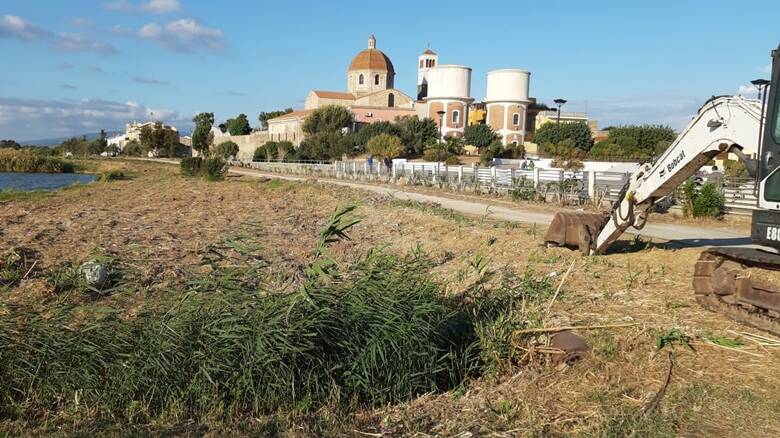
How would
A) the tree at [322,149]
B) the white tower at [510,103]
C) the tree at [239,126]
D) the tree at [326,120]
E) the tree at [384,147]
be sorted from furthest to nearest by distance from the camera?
the tree at [239,126] → the white tower at [510,103] → the tree at [326,120] → the tree at [322,149] → the tree at [384,147]

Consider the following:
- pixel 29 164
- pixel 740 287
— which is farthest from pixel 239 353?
pixel 29 164

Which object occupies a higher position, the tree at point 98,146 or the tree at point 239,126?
the tree at point 239,126

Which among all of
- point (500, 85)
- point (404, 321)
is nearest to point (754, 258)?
point (404, 321)

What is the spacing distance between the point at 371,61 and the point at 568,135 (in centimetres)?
4794

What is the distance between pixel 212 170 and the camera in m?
36.9

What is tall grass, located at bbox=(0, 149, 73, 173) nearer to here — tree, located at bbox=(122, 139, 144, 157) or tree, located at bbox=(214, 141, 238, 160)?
tree, located at bbox=(214, 141, 238, 160)

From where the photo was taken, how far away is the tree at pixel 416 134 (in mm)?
82625

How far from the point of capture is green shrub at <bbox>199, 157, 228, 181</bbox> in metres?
36.5

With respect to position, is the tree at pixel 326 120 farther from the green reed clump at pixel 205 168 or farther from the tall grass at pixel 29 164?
the green reed clump at pixel 205 168

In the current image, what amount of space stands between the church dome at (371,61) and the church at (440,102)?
19cm

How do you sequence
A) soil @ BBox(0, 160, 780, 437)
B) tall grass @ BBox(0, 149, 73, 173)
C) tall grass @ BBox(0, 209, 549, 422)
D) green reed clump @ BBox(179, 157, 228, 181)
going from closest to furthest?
soil @ BBox(0, 160, 780, 437)
tall grass @ BBox(0, 209, 549, 422)
green reed clump @ BBox(179, 157, 228, 181)
tall grass @ BBox(0, 149, 73, 173)

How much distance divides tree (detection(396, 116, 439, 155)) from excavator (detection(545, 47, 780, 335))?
72372mm

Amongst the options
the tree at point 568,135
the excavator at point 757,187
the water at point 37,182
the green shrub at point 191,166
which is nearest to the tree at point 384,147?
the green shrub at point 191,166

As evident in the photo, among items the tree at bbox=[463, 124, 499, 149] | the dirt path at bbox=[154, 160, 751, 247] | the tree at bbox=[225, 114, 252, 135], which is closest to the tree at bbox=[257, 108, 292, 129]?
the tree at bbox=[225, 114, 252, 135]
